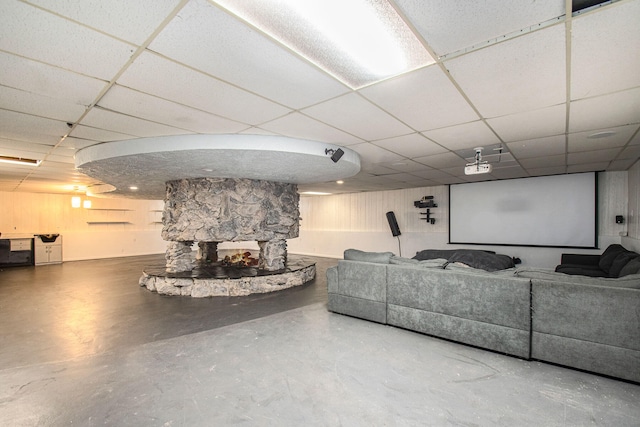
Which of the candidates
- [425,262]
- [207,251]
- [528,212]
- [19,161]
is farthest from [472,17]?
[207,251]

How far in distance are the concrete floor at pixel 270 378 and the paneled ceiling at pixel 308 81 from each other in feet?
7.66

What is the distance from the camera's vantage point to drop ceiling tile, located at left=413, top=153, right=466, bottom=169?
15.8 ft

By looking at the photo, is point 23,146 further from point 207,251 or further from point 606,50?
point 606,50

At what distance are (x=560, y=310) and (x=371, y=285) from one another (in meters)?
1.86

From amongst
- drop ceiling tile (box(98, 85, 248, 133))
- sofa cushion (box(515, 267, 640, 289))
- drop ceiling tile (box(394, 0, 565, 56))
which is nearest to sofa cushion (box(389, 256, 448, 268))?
sofa cushion (box(515, 267, 640, 289))

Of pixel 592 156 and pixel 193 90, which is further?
pixel 592 156

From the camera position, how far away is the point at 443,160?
5.10m

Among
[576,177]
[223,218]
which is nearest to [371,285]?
[223,218]

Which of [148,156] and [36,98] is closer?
[36,98]

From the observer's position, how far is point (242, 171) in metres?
4.94

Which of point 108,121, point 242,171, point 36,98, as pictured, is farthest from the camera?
point 242,171

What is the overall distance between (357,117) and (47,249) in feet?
34.2

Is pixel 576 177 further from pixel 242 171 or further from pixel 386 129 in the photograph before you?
pixel 242 171

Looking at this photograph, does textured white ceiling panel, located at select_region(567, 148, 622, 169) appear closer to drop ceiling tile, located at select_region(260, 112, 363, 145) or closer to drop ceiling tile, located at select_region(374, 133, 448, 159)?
drop ceiling tile, located at select_region(374, 133, 448, 159)
